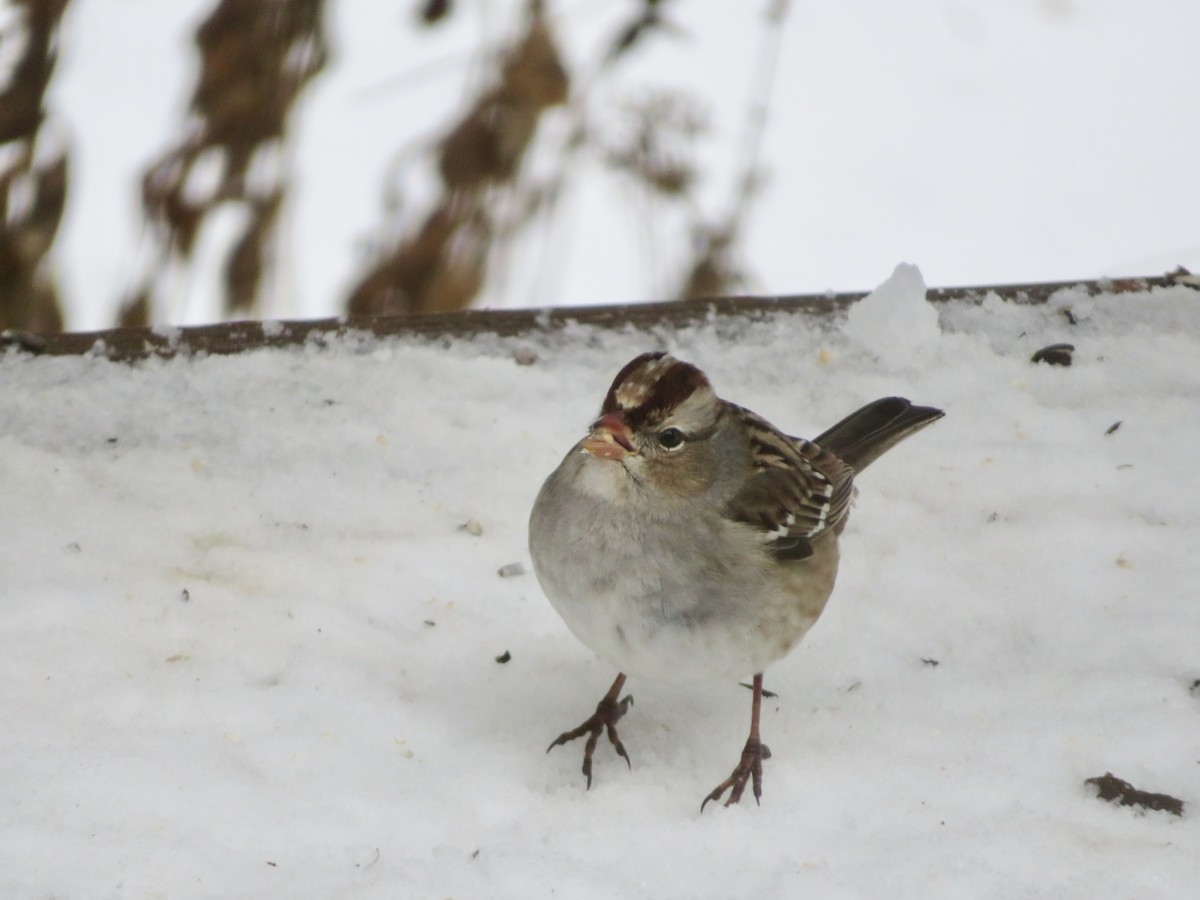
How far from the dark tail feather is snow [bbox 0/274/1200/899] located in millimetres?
196

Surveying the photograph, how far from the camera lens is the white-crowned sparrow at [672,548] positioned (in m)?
2.16

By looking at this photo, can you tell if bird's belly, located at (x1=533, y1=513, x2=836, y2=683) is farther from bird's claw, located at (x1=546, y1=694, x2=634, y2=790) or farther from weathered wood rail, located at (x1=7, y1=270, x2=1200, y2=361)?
weathered wood rail, located at (x1=7, y1=270, x2=1200, y2=361)

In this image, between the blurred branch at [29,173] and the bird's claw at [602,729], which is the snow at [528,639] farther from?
the blurred branch at [29,173]

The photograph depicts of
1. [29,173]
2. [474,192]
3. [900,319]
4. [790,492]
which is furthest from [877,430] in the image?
[29,173]

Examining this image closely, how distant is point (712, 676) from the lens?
2205mm

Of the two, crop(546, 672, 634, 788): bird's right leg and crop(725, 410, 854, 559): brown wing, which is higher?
crop(725, 410, 854, 559): brown wing

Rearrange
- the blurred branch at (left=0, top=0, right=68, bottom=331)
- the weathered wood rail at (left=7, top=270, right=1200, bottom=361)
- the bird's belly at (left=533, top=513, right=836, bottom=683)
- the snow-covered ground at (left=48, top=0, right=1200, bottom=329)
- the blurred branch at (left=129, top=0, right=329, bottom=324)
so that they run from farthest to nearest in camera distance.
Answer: the snow-covered ground at (left=48, top=0, right=1200, bottom=329) → the blurred branch at (left=129, top=0, right=329, bottom=324) → the blurred branch at (left=0, top=0, right=68, bottom=331) → the weathered wood rail at (left=7, top=270, right=1200, bottom=361) → the bird's belly at (left=533, top=513, right=836, bottom=683)

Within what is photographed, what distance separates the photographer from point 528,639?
2.60 metres

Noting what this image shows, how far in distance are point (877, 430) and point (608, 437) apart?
0.72m

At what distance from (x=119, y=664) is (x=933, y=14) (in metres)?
5.37

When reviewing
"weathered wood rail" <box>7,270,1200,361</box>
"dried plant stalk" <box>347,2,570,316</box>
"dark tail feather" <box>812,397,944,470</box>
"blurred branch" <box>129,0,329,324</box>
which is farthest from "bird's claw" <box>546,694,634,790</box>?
"blurred branch" <box>129,0,329,324</box>

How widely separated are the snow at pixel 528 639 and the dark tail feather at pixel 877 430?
0.20m

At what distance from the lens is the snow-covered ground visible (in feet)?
17.3

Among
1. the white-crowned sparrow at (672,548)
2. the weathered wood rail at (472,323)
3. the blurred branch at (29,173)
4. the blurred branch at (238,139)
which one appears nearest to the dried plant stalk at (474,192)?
the blurred branch at (238,139)
